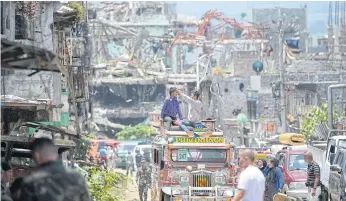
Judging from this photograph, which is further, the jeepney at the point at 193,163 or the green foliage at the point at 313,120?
the green foliage at the point at 313,120

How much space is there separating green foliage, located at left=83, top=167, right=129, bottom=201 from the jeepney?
1.50 meters

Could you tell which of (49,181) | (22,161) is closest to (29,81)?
(22,161)

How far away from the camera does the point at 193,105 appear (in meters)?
30.6

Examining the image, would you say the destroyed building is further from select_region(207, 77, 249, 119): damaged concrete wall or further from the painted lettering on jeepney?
select_region(207, 77, 249, 119): damaged concrete wall

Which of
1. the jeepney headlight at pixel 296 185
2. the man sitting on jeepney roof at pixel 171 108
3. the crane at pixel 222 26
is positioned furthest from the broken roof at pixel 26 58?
the crane at pixel 222 26

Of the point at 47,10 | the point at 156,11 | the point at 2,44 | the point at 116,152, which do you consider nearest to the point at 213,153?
the point at 47,10

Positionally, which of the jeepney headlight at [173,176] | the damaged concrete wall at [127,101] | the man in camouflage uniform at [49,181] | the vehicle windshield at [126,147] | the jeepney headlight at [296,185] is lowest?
the vehicle windshield at [126,147]

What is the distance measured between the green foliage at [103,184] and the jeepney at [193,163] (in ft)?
4.93

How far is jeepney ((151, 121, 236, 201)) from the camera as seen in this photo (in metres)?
27.2

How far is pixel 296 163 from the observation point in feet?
103

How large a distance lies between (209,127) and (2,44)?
15.5m

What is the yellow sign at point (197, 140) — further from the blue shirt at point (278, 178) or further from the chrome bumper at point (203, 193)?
the blue shirt at point (278, 178)

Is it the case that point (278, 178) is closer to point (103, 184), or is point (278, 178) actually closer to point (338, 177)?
point (338, 177)

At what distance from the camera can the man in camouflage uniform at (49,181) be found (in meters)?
12.9
